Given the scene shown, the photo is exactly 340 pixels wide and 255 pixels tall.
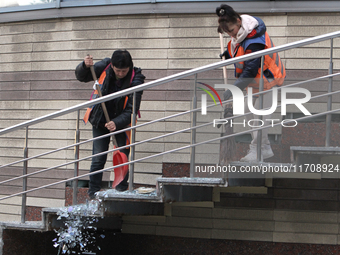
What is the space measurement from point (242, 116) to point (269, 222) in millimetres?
1980

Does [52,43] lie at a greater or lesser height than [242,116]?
greater

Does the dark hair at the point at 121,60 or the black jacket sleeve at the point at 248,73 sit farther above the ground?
the dark hair at the point at 121,60

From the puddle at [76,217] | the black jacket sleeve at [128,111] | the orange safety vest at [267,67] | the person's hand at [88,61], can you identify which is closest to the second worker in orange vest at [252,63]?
the orange safety vest at [267,67]

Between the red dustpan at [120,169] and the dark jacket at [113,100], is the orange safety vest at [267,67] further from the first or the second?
the red dustpan at [120,169]

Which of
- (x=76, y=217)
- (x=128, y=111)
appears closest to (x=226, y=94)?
(x=128, y=111)

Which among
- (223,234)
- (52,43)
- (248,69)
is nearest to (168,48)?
(52,43)

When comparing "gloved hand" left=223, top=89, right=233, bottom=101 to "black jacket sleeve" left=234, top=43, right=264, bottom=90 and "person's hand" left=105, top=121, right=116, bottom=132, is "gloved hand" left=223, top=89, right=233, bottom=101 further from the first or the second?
"person's hand" left=105, top=121, right=116, bottom=132

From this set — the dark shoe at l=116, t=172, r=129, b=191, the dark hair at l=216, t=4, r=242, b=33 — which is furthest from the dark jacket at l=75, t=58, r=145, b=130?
the dark hair at l=216, t=4, r=242, b=33

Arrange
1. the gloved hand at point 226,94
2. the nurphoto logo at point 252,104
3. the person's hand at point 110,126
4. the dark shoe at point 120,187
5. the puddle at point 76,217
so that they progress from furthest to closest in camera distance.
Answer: the dark shoe at point 120,187, the person's hand at point 110,126, the puddle at point 76,217, the gloved hand at point 226,94, the nurphoto logo at point 252,104

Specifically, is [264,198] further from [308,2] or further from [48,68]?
[48,68]

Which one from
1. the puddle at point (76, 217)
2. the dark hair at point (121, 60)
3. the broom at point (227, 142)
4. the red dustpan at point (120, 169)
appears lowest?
the puddle at point (76, 217)

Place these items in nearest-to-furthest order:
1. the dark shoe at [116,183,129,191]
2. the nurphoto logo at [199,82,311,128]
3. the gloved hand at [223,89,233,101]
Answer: the nurphoto logo at [199,82,311,128] → the gloved hand at [223,89,233,101] → the dark shoe at [116,183,129,191]

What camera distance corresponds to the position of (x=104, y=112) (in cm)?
343

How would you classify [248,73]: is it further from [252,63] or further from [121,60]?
[121,60]
